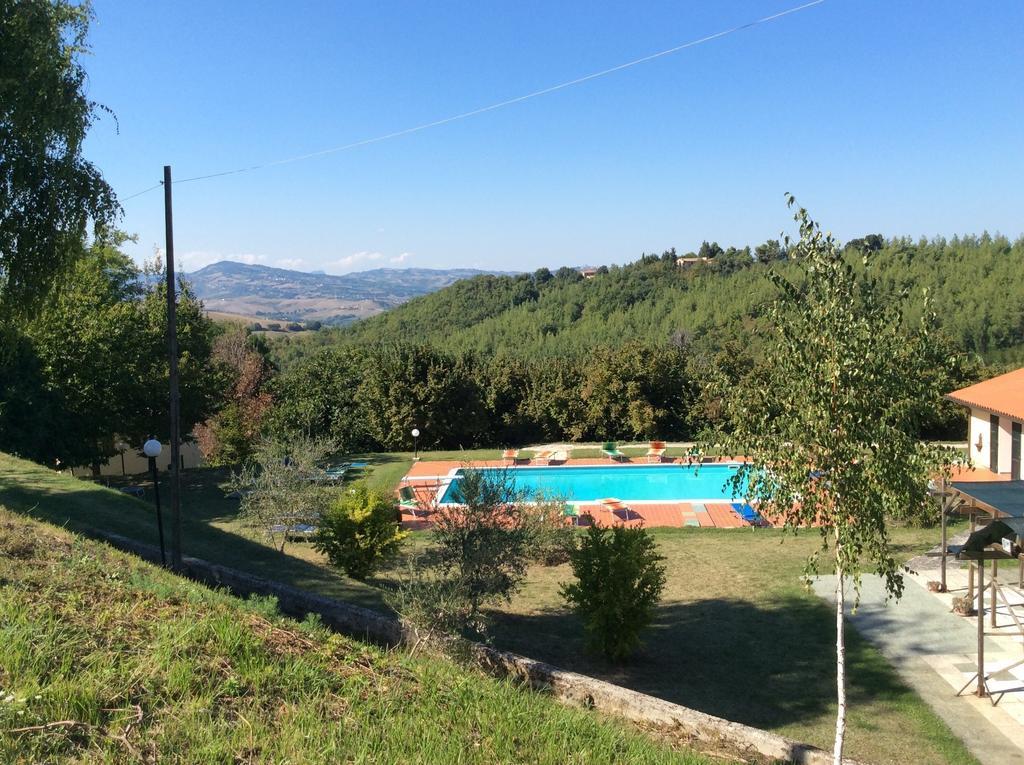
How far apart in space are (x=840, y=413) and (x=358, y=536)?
8.81m

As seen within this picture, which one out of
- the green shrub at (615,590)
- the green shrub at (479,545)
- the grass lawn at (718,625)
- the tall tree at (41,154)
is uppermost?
the tall tree at (41,154)

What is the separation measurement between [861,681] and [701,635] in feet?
7.64

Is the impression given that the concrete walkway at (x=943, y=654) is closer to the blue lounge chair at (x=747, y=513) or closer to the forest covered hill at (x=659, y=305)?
the blue lounge chair at (x=747, y=513)

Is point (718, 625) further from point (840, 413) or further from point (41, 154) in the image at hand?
point (41, 154)

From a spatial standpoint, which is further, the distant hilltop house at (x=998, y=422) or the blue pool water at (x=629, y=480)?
the blue pool water at (x=629, y=480)

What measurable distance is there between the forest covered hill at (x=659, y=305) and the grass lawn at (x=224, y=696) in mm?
36701

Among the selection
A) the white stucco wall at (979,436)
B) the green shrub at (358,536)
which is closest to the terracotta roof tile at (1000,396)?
the white stucco wall at (979,436)

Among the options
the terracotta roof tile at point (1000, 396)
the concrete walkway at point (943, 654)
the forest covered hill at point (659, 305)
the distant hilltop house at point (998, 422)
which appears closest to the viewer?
the concrete walkway at point (943, 654)

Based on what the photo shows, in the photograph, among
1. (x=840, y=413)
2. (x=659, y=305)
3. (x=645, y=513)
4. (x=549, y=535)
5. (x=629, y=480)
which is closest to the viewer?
(x=840, y=413)

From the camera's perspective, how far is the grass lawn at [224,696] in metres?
3.91

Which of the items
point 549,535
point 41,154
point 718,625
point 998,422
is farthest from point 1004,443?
point 41,154

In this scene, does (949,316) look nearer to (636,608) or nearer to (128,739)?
(636,608)

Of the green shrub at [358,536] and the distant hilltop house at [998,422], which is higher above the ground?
the distant hilltop house at [998,422]

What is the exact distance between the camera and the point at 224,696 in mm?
4410
